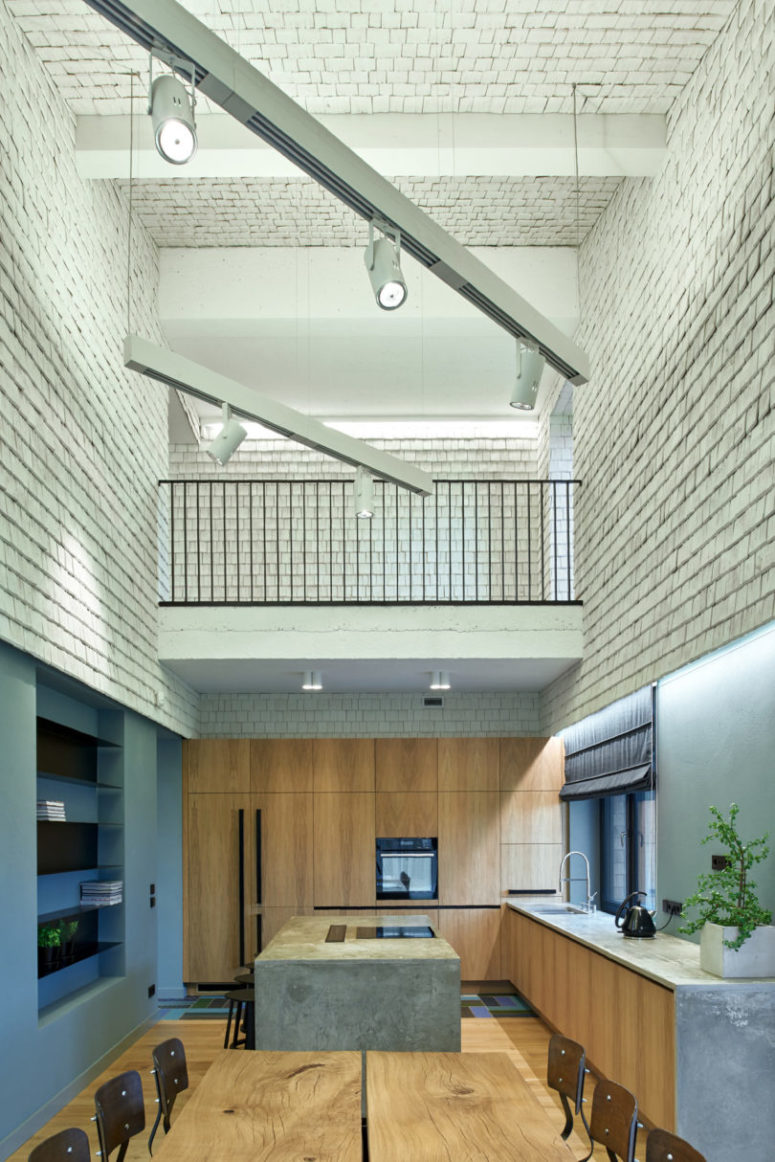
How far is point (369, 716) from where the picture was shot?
11367mm

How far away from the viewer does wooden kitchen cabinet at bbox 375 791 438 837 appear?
10.9 meters

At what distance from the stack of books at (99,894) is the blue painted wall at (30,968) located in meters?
0.25

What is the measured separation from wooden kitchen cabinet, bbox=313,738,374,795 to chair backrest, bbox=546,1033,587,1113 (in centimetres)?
656

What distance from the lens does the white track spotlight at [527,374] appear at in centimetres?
491

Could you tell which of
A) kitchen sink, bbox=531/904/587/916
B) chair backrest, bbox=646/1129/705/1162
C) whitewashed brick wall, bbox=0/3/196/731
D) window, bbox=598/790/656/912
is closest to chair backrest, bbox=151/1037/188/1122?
chair backrest, bbox=646/1129/705/1162

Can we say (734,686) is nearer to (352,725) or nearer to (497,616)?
(497,616)

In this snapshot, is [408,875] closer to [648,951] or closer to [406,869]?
[406,869]

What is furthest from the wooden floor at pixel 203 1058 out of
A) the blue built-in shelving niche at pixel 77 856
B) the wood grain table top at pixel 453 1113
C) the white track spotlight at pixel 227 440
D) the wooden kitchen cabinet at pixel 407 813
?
the white track spotlight at pixel 227 440

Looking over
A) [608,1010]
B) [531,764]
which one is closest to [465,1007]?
[531,764]

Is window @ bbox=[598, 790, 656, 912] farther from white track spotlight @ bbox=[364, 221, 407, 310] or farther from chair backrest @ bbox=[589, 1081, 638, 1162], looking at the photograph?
white track spotlight @ bbox=[364, 221, 407, 310]

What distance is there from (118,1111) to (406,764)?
7.34 m

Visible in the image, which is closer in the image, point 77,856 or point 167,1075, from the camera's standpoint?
point 167,1075

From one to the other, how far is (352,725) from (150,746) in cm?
269

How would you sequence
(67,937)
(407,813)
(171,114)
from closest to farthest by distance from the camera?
(171,114) < (67,937) < (407,813)
